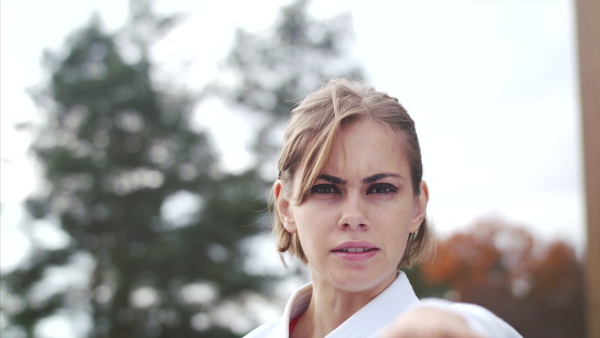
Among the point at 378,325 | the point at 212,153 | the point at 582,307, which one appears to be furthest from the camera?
the point at 582,307

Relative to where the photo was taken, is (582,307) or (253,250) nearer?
(253,250)

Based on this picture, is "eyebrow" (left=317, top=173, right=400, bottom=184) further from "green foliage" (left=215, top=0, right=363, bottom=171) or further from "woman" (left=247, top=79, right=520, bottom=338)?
"green foliage" (left=215, top=0, right=363, bottom=171)

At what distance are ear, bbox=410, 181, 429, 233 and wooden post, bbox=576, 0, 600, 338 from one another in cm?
102

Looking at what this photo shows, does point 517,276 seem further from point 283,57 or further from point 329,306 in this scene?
point 329,306

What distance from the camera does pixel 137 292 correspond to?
10.6m

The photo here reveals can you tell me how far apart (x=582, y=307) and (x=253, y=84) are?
1738 centimetres

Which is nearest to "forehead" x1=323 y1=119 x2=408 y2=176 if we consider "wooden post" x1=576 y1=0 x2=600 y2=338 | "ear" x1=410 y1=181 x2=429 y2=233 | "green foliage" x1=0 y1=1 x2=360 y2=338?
"ear" x1=410 y1=181 x2=429 y2=233

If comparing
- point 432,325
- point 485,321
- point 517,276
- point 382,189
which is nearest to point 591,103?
point 382,189

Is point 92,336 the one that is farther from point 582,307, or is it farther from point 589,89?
point 582,307

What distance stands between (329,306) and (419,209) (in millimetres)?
304

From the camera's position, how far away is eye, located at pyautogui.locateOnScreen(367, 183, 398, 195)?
135cm

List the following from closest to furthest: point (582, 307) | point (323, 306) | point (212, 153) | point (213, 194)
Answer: point (323, 306)
point (213, 194)
point (212, 153)
point (582, 307)

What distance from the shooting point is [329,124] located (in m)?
1.41

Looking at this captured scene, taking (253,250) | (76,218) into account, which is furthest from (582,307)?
(76,218)
